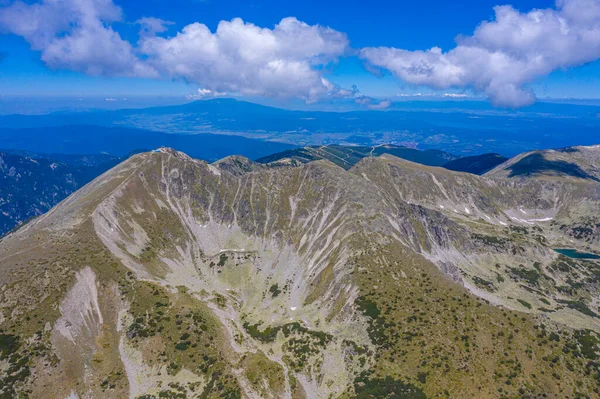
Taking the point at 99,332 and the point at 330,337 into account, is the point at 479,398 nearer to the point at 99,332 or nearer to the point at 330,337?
the point at 330,337

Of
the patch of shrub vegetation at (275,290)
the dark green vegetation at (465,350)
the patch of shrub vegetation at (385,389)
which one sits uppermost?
the dark green vegetation at (465,350)

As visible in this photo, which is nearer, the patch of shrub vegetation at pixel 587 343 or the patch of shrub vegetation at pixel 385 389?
the patch of shrub vegetation at pixel 385 389

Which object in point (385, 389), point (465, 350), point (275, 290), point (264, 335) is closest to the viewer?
point (385, 389)

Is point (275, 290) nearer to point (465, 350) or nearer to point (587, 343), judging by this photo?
point (465, 350)

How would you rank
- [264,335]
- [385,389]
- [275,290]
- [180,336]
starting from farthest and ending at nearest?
1. [275,290]
2. [264,335]
3. [180,336]
4. [385,389]

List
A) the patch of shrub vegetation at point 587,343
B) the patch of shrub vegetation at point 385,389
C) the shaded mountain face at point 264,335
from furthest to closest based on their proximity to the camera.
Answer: the patch of shrub vegetation at point 587,343 → the shaded mountain face at point 264,335 → the patch of shrub vegetation at point 385,389

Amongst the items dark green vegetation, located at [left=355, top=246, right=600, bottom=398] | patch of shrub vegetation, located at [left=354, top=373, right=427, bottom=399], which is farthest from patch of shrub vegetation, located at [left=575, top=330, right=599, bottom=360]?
patch of shrub vegetation, located at [left=354, top=373, right=427, bottom=399]

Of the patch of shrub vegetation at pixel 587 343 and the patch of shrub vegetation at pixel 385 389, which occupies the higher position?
the patch of shrub vegetation at pixel 587 343

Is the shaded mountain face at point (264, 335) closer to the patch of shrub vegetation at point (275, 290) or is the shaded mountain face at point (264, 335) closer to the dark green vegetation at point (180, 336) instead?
the dark green vegetation at point (180, 336)

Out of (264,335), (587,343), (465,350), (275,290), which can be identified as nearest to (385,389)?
(465,350)

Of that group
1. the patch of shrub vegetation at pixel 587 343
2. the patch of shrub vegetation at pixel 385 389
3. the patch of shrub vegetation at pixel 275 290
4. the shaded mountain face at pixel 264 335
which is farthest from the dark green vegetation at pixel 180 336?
the patch of shrub vegetation at pixel 587 343

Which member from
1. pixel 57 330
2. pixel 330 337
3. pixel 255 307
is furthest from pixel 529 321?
pixel 57 330
